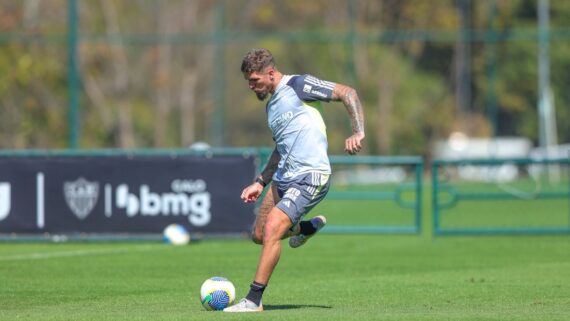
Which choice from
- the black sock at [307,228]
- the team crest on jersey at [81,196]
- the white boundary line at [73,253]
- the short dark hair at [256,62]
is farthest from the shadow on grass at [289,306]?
the team crest on jersey at [81,196]

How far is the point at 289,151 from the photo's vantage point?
1047cm

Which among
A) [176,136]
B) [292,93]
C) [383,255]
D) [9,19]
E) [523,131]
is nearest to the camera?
[292,93]

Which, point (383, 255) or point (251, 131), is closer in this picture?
point (383, 255)

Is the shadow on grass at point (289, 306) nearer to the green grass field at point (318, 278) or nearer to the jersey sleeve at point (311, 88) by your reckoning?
the green grass field at point (318, 278)

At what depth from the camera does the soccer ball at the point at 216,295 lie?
1041 centimetres

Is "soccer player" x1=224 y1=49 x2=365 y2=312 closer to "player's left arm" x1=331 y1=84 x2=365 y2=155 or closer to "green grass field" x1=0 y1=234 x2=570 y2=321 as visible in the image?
"player's left arm" x1=331 y1=84 x2=365 y2=155

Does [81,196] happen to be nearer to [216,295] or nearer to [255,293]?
[216,295]

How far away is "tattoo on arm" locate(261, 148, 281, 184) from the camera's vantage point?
1076cm

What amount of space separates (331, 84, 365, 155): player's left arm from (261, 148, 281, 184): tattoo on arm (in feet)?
2.86

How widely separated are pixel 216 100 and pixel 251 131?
1430 cm

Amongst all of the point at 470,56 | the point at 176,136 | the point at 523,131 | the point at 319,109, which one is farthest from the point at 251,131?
the point at 319,109

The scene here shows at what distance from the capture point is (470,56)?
46438 mm

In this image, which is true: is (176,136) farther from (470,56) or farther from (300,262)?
(300,262)

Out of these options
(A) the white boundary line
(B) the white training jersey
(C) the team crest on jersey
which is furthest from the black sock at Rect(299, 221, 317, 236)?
(C) the team crest on jersey
